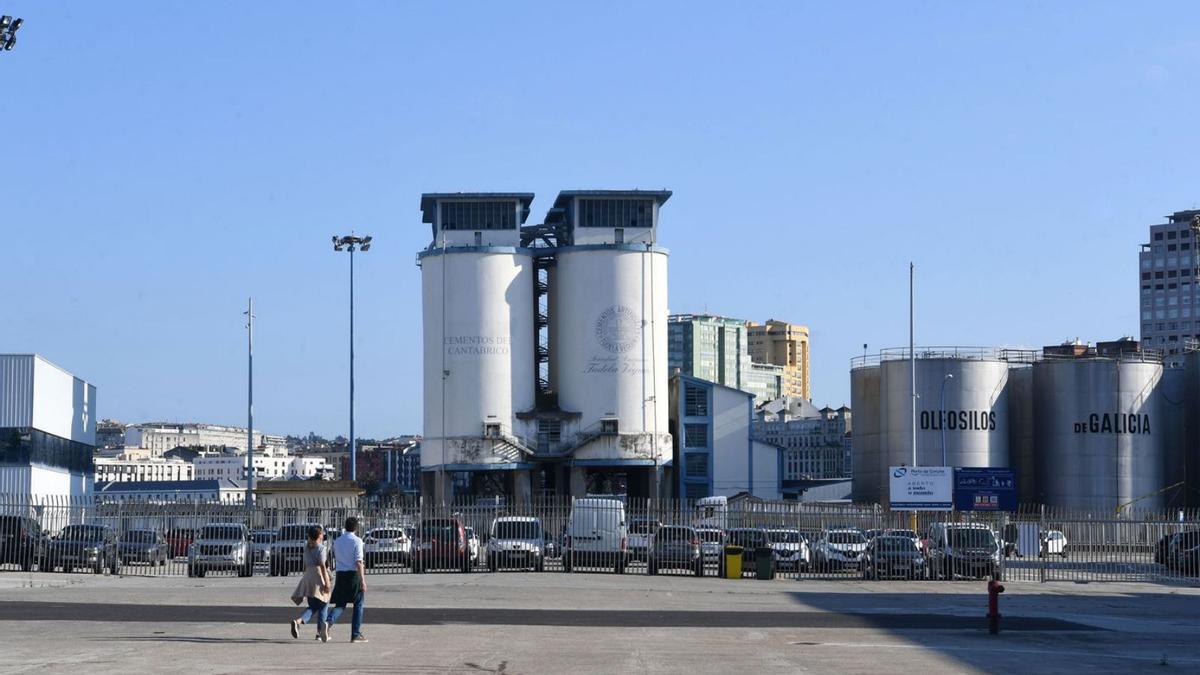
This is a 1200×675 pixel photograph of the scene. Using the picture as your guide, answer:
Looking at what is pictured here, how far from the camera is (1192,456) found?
3588 inches

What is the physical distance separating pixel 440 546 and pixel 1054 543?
19.8 meters

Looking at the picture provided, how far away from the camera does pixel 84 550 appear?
1827 inches

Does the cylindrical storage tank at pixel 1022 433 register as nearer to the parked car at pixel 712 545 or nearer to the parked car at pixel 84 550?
the parked car at pixel 712 545

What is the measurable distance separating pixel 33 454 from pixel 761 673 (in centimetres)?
5357

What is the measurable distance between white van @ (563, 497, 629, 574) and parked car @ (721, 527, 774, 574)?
3.33 m

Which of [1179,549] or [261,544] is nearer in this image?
[1179,549]

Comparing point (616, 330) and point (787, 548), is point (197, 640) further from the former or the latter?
point (616, 330)

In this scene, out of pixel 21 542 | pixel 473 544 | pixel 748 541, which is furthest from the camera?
pixel 473 544

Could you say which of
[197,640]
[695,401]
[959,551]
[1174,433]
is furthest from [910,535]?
[695,401]

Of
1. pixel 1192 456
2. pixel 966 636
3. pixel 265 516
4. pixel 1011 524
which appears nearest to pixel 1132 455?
pixel 1192 456

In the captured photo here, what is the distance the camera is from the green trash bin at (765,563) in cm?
A: 4622

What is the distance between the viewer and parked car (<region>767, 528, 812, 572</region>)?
159ft

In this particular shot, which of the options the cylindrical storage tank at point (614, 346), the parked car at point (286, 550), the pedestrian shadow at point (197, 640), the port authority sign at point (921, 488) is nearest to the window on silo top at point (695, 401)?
the cylindrical storage tank at point (614, 346)

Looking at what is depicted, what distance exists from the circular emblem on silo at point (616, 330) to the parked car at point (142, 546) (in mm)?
54867
